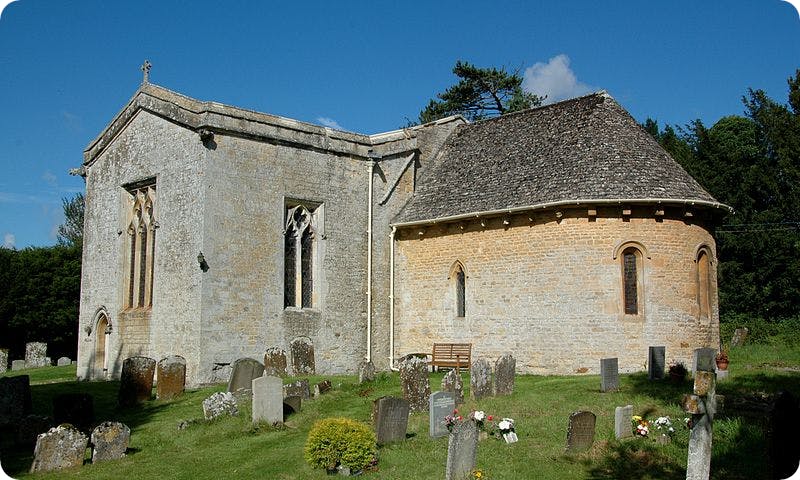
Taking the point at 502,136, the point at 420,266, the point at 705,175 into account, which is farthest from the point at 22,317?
the point at 705,175

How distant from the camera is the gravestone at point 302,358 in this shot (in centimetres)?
2227

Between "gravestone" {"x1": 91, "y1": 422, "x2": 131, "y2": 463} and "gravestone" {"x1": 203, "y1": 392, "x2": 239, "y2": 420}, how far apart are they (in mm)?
2534

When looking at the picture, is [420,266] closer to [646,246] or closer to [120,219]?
[646,246]

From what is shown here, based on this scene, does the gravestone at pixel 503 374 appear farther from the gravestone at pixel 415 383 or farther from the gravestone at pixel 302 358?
the gravestone at pixel 302 358

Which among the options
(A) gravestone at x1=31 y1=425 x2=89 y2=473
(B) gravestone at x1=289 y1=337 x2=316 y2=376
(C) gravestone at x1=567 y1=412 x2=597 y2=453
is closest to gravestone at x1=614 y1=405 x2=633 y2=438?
(C) gravestone at x1=567 y1=412 x2=597 y2=453

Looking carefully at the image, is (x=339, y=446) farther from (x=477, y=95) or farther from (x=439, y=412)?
(x=477, y=95)

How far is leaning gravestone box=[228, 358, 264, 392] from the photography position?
17.9 metres

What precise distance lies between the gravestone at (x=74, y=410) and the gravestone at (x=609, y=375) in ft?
36.4

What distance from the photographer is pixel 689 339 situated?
22.2 meters

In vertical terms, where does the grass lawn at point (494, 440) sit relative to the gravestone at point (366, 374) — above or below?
below

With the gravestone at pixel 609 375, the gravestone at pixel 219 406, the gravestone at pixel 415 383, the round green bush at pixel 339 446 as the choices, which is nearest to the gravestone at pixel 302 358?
the gravestone at pixel 219 406

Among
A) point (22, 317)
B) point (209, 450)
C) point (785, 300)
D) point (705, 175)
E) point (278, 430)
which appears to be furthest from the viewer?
point (705, 175)

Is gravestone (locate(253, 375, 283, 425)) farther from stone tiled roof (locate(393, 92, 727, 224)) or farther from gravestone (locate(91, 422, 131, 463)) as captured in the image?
stone tiled roof (locate(393, 92, 727, 224))

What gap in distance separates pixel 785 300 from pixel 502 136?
928 inches
